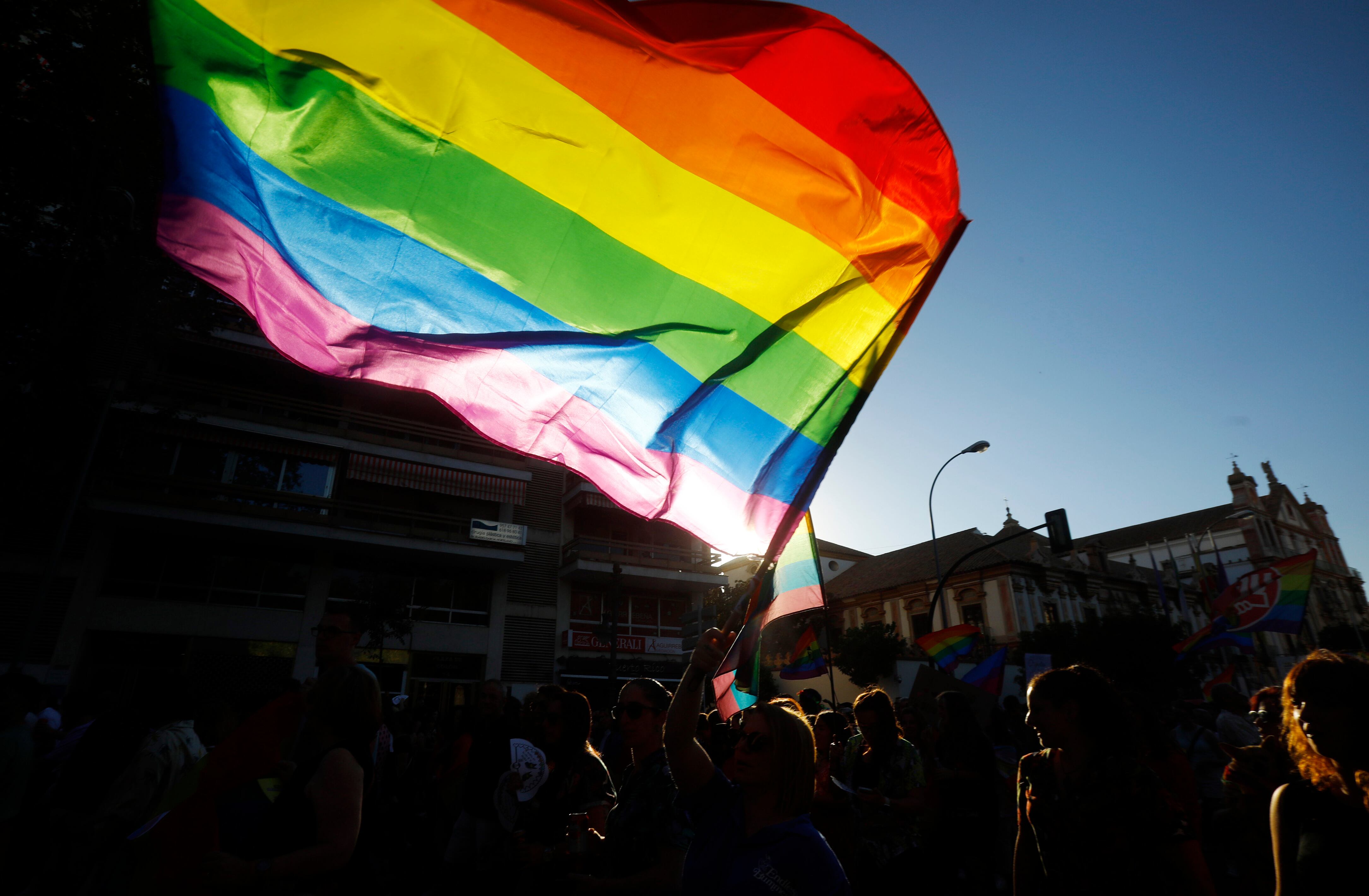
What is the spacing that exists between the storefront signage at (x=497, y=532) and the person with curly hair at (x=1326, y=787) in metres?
20.4

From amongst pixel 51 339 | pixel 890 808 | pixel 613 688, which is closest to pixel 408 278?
pixel 890 808

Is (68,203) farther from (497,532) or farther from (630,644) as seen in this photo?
(630,644)

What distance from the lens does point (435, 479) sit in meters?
21.2

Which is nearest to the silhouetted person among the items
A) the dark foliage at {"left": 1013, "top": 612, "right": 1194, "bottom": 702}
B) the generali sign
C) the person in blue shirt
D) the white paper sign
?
the person in blue shirt

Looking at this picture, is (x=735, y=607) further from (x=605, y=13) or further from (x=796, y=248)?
(x=605, y=13)

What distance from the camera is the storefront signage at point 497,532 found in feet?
68.6

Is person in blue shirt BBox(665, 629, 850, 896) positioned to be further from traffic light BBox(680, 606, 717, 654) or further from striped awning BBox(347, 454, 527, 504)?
striped awning BBox(347, 454, 527, 504)

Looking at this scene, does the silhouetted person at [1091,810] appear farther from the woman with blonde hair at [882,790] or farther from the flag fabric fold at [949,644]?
the flag fabric fold at [949,644]

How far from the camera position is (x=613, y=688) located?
19.8 m

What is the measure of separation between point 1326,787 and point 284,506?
2110 cm

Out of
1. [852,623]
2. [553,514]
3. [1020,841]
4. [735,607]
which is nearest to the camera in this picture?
[735,607]

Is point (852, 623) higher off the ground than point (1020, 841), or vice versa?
point (852, 623)

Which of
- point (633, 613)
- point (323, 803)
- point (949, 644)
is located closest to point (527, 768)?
point (323, 803)

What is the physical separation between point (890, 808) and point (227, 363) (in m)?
22.1
